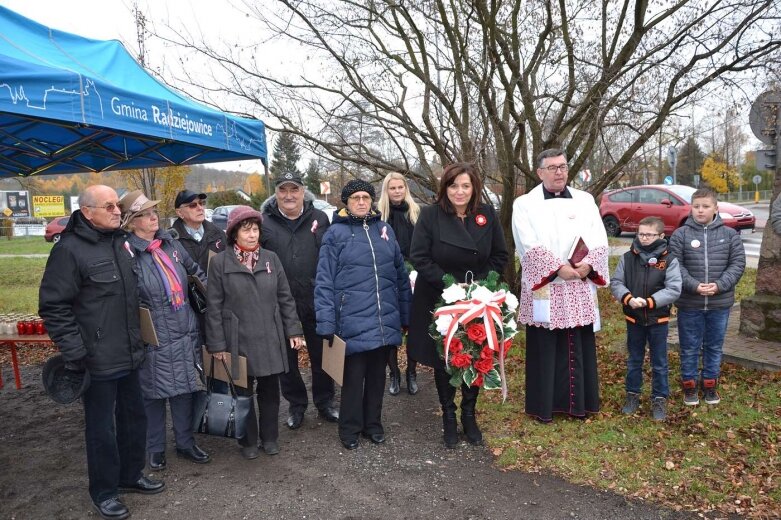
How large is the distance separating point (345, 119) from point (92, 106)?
3.78 metres

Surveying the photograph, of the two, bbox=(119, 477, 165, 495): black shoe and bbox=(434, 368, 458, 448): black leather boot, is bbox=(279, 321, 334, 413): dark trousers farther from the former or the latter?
bbox=(119, 477, 165, 495): black shoe

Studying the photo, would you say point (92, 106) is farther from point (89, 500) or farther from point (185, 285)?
point (89, 500)

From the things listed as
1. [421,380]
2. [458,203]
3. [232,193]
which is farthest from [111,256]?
[232,193]

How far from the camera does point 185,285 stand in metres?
3.93

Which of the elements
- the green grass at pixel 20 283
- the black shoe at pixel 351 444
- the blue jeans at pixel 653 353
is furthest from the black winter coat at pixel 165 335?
the green grass at pixel 20 283

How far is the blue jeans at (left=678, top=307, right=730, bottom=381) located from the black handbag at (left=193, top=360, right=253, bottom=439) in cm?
329

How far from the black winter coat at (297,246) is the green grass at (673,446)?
5.71 ft

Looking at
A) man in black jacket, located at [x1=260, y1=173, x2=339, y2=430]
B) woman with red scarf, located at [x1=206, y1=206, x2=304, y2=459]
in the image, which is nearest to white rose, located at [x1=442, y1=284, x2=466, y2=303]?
woman with red scarf, located at [x1=206, y1=206, x2=304, y2=459]

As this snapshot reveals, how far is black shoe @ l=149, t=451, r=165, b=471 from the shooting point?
13.0ft

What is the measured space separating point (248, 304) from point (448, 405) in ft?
5.21

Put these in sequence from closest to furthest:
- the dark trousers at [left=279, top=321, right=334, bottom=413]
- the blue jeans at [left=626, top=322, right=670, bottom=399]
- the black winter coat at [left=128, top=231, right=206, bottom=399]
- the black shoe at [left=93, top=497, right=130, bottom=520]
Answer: the black shoe at [left=93, top=497, right=130, bottom=520]
the black winter coat at [left=128, top=231, right=206, bottom=399]
the blue jeans at [left=626, top=322, right=670, bottom=399]
the dark trousers at [left=279, top=321, right=334, bottom=413]

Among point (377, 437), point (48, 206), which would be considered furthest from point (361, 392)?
point (48, 206)

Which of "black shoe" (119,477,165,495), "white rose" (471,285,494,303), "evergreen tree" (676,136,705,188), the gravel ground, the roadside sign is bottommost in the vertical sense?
the gravel ground

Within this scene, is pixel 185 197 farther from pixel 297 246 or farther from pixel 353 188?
pixel 353 188
